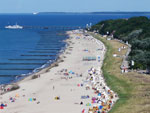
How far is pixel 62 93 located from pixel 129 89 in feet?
21.4

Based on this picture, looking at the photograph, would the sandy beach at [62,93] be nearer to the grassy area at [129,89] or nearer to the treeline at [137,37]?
the grassy area at [129,89]

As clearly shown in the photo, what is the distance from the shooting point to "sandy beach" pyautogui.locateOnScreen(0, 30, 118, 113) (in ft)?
102

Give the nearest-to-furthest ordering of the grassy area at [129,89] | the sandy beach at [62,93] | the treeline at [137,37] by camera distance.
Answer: the grassy area at [129,89]
the sandy beach at [62,93]
the treeline at [137,37]

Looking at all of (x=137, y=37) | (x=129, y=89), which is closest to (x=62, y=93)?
(x=129, y=89)

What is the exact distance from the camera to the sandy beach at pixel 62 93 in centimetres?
A: 3097

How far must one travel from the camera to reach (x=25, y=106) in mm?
31953

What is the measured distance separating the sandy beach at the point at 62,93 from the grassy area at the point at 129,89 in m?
0.85

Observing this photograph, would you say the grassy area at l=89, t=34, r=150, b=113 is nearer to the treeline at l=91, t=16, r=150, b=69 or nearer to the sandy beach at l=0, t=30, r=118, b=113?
the sandy beach at l=0, t=30, r=118, b=113

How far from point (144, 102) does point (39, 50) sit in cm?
4901

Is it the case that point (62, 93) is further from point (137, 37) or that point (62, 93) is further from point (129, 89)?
point (137, 37)

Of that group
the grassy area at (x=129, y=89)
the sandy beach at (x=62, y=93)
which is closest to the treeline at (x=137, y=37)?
the grassy area at (x=129, y=89)

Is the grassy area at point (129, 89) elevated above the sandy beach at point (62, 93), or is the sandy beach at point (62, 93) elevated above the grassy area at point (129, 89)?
the grassy area at point (129, 89)

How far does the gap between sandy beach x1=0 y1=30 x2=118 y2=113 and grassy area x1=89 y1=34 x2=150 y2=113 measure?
85 centimetres

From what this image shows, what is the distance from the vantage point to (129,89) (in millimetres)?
36000
